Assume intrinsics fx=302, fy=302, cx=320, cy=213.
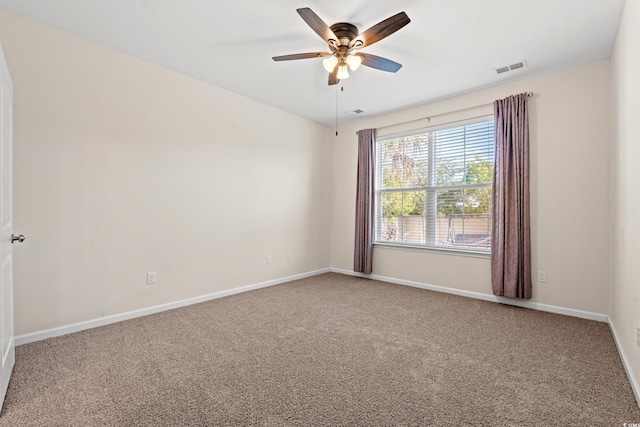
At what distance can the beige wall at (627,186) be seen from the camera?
1.90 meters

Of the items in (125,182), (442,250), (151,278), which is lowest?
(151,278)

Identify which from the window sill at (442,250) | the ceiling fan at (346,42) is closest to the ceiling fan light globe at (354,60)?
the ceiling fan at (346,42)

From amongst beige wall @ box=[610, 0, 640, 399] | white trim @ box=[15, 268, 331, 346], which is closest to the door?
white trim @ box=[15, 268, 331, 346]

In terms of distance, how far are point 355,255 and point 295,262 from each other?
3.23ft

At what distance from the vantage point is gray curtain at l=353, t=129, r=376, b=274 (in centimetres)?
480

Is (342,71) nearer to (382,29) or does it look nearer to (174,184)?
(382,29)

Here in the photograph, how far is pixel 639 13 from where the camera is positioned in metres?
1.82

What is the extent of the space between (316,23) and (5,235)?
2.38 metres

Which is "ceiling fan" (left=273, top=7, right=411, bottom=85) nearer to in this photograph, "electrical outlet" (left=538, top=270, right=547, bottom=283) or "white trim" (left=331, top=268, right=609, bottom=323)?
"electrical outlet" (left=538, top=270, right=547, bottom=283)

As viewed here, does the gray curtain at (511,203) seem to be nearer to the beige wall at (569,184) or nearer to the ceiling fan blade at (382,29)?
the beige wall at (569,184)

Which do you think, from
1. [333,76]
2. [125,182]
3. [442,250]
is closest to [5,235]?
[125,182]

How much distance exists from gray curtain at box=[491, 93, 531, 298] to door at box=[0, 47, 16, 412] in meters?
4.28

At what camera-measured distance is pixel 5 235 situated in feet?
5.92

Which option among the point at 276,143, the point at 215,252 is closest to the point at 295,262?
the point at 215,252
